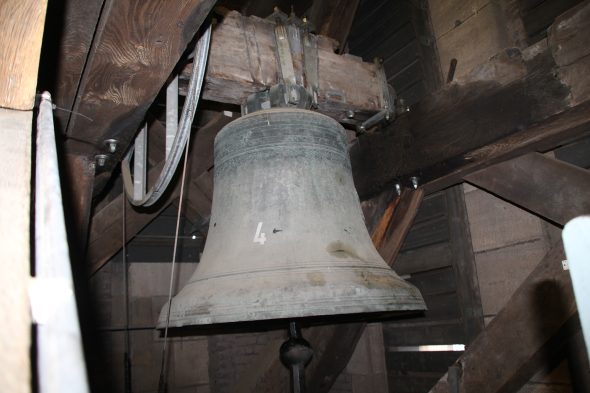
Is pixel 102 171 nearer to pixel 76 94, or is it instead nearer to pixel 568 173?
pixel 76 94

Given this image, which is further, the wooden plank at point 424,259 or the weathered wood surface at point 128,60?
the wooden plank at point 424,259

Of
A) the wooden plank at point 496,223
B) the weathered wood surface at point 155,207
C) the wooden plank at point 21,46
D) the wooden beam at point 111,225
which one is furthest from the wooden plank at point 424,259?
the wooden plank at point 21,46

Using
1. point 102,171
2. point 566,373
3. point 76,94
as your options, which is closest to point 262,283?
point 76,94

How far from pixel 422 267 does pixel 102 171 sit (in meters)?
1.48

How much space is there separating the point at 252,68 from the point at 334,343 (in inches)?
56.2

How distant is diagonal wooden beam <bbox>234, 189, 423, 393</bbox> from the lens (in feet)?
6.79

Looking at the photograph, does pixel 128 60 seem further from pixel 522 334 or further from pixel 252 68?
pixel 522 334

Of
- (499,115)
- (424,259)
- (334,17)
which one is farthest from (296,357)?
(334,17)

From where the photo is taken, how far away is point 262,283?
114 cm

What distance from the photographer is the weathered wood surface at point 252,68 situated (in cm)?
156

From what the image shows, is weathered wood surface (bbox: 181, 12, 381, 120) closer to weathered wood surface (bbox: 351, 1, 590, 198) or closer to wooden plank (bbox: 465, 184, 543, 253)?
weathered wood surface (bbox: 351, 1, 590, 198)

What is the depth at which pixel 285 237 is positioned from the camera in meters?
1.26

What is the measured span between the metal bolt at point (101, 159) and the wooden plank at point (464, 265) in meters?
1.46

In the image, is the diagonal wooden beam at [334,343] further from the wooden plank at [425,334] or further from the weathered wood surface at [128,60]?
the weathered wood surface at [128,60]
